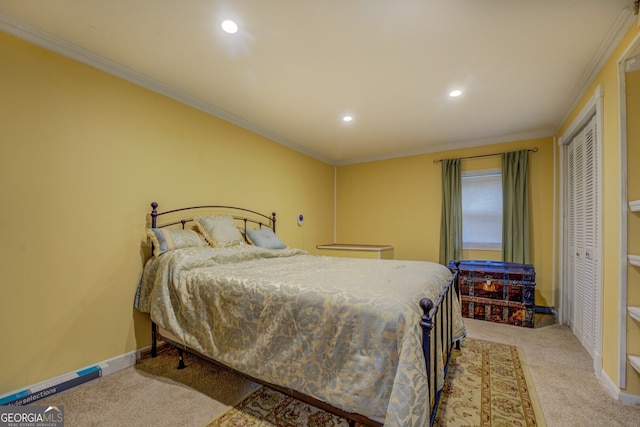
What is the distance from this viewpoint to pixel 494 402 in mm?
1775

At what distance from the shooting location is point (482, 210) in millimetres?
4070

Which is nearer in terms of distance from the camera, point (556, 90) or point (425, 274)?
point (425, 274)

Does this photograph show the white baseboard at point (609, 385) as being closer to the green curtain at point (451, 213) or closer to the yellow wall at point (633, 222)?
the yellow wall at point (633, 222)

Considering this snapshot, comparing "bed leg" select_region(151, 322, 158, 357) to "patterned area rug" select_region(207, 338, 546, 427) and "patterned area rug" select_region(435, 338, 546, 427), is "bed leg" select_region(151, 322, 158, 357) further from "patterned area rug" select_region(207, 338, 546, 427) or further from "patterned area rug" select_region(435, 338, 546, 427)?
"patterned area rug" select_region(435, 338, 546, 427)

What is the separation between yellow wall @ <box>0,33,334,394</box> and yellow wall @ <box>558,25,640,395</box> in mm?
3451

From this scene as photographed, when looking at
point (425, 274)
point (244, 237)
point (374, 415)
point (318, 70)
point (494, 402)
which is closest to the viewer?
point (374, 415)

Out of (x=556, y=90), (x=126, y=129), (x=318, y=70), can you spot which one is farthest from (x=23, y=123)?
(x=556, y=90)

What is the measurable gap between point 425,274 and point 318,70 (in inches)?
72.1

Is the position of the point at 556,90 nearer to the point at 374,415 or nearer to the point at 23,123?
the point at 374,415

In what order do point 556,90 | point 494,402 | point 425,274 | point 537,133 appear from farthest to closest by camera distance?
point 537,133 < point 556,90 < point 425,274 < point 494,402

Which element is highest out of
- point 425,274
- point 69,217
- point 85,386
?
point 69,217

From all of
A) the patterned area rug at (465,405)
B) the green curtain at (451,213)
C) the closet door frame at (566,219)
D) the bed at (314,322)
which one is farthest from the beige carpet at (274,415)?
the green curtain at (451,213)

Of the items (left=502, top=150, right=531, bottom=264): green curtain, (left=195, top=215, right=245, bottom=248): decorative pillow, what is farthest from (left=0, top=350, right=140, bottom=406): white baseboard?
(left=502, top=150, right=531, bottom=264): green curtain

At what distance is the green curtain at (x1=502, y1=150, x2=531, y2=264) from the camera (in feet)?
12.1
